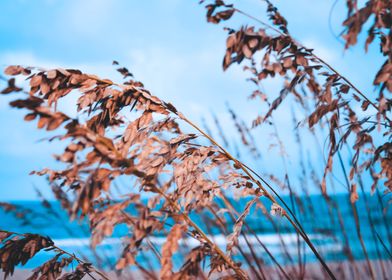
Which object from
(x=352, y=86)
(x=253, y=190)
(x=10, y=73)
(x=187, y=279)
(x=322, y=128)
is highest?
(x=322, y=128)

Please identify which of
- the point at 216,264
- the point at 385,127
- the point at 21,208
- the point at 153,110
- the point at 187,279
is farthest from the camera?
the point at 21,208

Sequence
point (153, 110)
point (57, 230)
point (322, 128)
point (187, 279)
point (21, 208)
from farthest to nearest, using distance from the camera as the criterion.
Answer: point (57, 230)
point (322, 128)
point (21, 208)
point (153, 110)
point (187, 279)

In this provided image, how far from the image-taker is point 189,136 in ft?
3.67

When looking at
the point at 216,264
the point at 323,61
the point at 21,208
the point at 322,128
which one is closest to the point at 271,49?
the point at 323,61

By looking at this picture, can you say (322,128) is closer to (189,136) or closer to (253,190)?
(253,190)

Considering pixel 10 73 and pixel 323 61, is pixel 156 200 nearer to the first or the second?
pixel 10 73

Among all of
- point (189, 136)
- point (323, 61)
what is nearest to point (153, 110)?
point (189, 136)

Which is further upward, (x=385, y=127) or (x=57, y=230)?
(x=57, y=230)

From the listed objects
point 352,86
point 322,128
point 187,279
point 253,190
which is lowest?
point 187,279

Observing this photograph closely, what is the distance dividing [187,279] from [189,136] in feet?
1.28

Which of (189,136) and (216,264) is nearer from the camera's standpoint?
(216,264)

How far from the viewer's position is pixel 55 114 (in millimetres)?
753

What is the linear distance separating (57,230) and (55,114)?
56.0 ft

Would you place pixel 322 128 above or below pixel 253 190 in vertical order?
above
